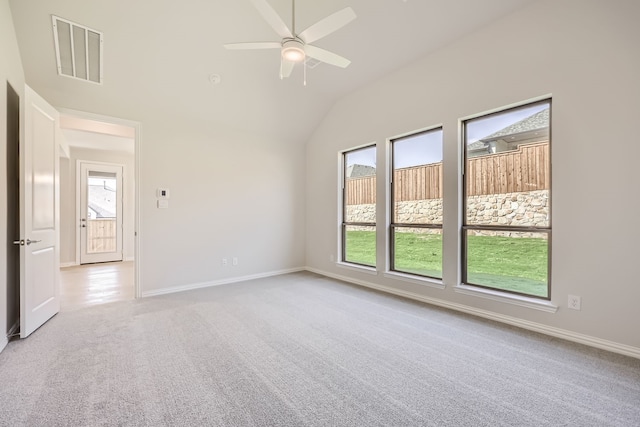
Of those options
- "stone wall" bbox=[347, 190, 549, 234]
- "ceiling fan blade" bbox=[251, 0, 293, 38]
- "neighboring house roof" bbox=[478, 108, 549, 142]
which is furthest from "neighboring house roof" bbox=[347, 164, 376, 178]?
"ceiling fan blade" bbox=[251, 0, 293, 38]

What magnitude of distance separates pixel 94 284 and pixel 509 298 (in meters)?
6.24

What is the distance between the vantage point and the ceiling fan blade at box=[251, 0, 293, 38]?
2045mm

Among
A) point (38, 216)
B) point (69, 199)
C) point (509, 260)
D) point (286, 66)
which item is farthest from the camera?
point (69, 199)

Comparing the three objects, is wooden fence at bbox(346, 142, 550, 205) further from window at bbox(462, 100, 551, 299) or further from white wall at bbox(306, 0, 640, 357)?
white wall at bbox(306, 0, 640, 357)

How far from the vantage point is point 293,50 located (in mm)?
2436

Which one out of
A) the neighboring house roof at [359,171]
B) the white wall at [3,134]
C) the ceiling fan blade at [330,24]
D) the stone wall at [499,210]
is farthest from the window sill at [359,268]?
the white wall at [3,134]

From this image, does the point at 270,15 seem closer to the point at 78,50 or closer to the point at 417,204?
the point at 78,50

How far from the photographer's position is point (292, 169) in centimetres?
585

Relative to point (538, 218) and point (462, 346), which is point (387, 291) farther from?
point (538, 218)

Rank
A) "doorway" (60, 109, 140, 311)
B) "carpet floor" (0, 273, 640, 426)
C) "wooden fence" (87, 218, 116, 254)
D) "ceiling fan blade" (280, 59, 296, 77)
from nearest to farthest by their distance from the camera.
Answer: "carpet floor" (0, 273, 640, 426), "ceiling fan blade" (280, 59, 296, 77), "doorway" (60, 109, 140, 311), "wooden fence" (87, 218, 116, 254)

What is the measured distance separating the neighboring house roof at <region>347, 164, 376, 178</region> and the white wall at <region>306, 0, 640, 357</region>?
54.9 inches

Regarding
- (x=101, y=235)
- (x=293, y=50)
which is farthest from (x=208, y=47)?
(x=101, y=235)

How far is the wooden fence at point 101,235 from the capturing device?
713cm

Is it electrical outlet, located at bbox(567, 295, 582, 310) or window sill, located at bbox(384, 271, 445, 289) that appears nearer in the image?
electrical outlet, located at bbox(567, 295, 582, 310)
